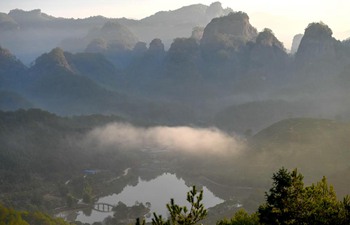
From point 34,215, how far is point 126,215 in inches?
1728

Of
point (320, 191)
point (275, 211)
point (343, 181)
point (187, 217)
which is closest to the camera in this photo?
point (187, 217)

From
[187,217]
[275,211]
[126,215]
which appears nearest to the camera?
[187,217]

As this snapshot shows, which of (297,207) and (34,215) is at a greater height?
(297,207)

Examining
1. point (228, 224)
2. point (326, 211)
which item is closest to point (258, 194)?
point (228, 224)

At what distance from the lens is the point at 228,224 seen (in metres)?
70.5

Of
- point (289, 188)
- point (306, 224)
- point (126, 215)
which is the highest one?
point (289, 188)

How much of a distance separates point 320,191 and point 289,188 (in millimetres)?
9395

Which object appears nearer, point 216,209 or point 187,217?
point 187,217

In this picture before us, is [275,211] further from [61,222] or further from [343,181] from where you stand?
[343,181]

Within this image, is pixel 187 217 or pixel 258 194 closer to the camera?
pixel 187 217

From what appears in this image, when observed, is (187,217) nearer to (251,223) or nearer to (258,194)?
(251,223)

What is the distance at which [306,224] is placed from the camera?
53.7m

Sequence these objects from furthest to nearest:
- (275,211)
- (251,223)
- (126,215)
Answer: (126,215), (251,223), (275,211)

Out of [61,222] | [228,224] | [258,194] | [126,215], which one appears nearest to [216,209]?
[258,194]
